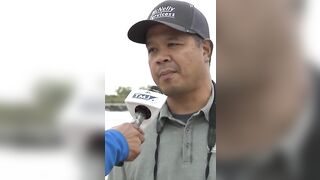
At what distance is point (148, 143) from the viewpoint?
2.56 ft

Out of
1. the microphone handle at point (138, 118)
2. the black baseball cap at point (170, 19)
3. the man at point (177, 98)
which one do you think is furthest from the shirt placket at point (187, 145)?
the black baseball cap at point (170, 19)

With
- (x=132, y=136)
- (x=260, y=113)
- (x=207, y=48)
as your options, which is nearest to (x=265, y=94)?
(x=260, y=113)

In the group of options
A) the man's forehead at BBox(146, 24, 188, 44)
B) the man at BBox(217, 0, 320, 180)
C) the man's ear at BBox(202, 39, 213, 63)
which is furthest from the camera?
the man's forehead at BBox(146, 24, 188, 44)

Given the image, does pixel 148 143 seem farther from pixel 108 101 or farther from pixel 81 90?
pixel 81 90

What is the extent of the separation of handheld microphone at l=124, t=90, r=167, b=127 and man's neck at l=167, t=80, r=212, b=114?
0.16ft

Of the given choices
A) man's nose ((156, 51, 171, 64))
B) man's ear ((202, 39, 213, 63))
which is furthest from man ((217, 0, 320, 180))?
man's nose ((156, 51, 171, 64))

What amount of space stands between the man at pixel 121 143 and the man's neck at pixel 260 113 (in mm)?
285

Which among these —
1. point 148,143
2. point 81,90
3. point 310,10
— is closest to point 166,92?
point 148,143

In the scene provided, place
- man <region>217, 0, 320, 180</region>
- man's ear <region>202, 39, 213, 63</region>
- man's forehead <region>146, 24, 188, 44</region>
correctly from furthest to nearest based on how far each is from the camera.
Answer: man's forehead <region>146, 24, 188, 44</region> < man's ear <region>202, 39, 213, 63</region> < man <region>217, 0, 320, 180</region>

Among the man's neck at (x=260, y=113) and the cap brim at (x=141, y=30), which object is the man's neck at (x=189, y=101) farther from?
the man's neck at (x=260, y=113)

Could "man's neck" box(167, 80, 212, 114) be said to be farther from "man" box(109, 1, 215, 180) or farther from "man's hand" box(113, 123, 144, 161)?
"man's hand" box(113, 123, 144, 161)

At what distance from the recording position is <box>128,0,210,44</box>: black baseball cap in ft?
2.24

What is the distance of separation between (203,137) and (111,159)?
0.21 metres

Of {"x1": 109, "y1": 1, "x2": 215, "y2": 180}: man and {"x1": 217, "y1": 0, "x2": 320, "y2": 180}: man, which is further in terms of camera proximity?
{"x1": 109, "y1": 1, "x2": 215, "y2": 180}: man
